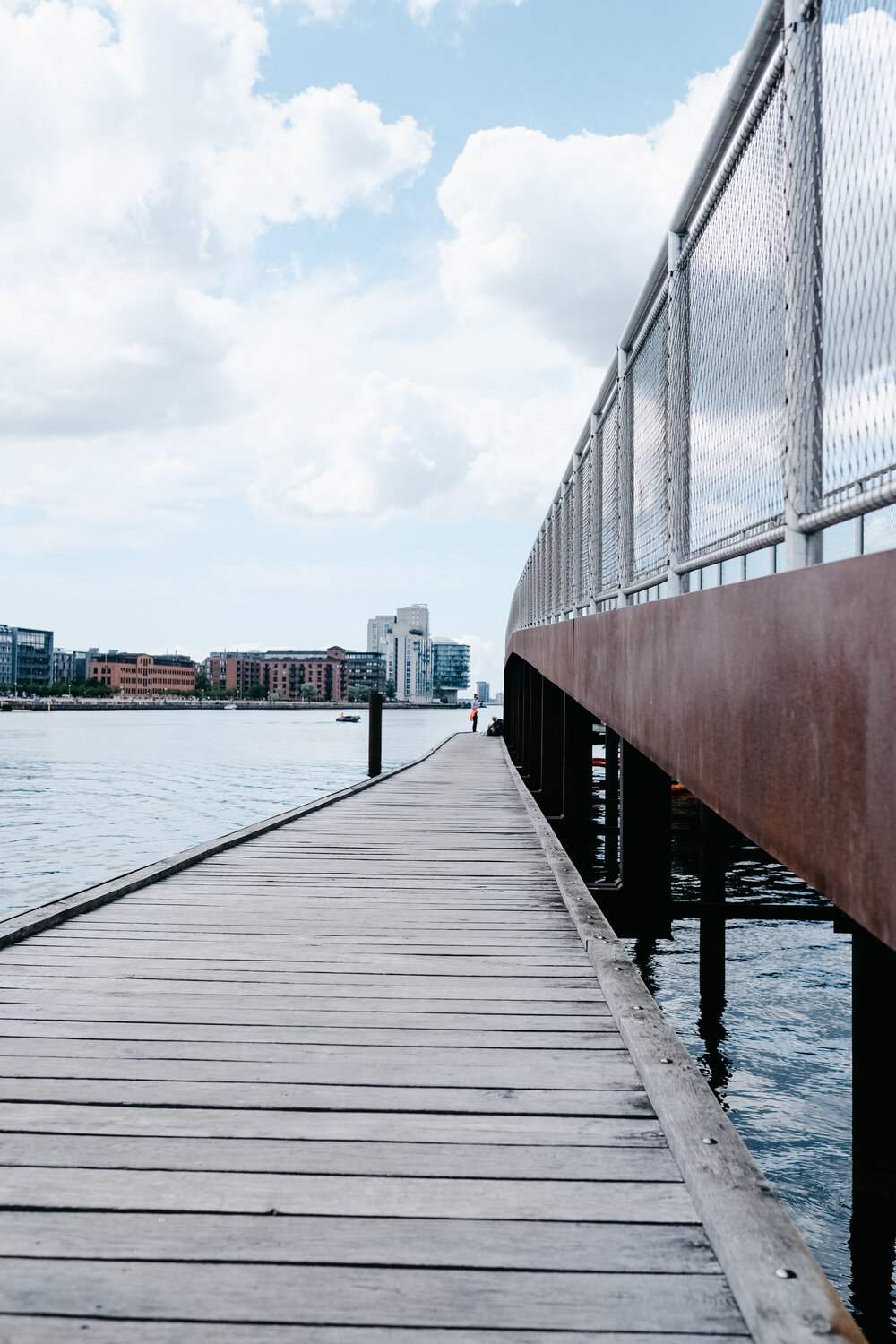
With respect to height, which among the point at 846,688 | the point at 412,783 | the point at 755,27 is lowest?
the point at 412,783

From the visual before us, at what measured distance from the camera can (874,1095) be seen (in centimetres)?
448

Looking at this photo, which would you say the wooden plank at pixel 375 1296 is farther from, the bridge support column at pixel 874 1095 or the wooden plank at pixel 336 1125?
the bridge support column at pixel 874 1095

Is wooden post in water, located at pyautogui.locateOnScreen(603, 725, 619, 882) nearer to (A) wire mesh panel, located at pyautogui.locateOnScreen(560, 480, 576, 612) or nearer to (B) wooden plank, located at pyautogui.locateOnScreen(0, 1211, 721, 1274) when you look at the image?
(A) wire mesh panel, located at pyautogui.locateOnScreen(560, 480, 576, 612)

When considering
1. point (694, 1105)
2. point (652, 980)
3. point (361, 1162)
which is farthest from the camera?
point (652, 980)

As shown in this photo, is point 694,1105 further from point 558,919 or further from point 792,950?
point 792,950

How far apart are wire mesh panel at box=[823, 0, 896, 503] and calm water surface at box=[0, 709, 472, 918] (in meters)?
9.08

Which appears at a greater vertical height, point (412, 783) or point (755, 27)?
point (755, 27)

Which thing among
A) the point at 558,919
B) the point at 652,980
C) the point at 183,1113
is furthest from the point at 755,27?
the point at 652,980

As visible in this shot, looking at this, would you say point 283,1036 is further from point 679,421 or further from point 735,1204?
point 679,421

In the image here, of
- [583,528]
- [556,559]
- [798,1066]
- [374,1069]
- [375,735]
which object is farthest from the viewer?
[375,735]

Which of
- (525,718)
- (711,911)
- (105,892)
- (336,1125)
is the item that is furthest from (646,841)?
(525,718)

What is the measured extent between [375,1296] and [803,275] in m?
2.87

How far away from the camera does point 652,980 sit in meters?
11.1

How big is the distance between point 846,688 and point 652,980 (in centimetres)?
955
